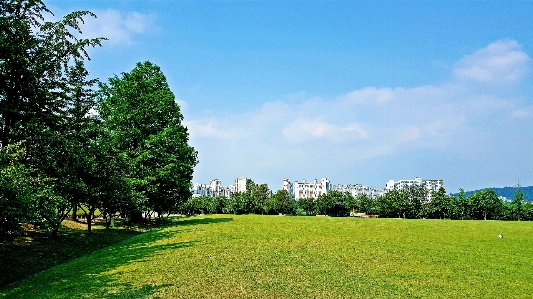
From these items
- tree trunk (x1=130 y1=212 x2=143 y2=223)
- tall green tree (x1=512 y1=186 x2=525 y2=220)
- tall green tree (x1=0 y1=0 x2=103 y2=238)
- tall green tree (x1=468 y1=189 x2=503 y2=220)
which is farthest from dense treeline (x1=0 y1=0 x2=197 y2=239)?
tall green tree (x1=512 y1=186 x2=525 y2=220)

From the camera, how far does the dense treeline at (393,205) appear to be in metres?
66.1

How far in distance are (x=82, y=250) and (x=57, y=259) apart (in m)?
2.65

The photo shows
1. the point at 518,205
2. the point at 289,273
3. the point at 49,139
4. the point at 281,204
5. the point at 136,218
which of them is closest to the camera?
the point at 289,273

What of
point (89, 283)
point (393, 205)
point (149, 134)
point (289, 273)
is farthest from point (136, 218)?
point (393, 205)

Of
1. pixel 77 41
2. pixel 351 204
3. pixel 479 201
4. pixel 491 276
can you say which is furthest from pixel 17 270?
pixel 351 204

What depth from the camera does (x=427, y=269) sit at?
11812 mm

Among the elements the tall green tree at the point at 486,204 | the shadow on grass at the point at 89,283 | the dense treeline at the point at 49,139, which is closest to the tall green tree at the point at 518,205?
the tall green tree at the point at 486,204

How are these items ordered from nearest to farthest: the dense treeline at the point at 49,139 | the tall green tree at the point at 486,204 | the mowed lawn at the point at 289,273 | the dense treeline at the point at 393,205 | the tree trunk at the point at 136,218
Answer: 1. the mowed lawn at the point at 289,273
2. the dense treeline at the point at 49,139
3. the tree trunk at the point at 136,218
4. the tall green tree at the point at 486,204
5. the dense treeline at the point at 393,205

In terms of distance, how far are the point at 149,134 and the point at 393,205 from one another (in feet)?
182

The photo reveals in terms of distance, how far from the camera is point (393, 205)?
74062 mm

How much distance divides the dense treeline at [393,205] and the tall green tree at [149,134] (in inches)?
A: 1740

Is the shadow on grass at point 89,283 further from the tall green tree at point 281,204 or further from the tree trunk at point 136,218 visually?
the tall green tree at point 281,204

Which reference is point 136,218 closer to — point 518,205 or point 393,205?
point 393,205

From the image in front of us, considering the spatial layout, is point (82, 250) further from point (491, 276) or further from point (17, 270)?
point (491, 276)
